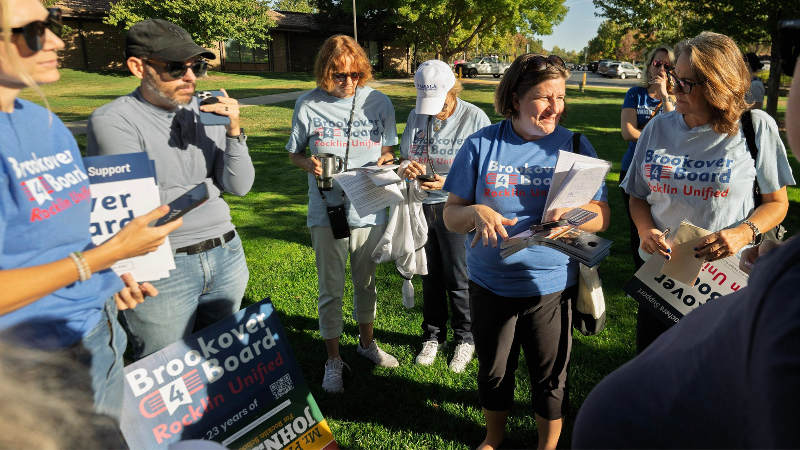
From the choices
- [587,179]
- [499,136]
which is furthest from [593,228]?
[499,136]

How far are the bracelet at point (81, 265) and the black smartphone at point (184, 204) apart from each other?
304 mm

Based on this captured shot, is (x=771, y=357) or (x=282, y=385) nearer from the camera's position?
(x=771, y=357)

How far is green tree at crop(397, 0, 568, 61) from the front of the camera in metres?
31.8

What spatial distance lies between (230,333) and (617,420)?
6.85 feet

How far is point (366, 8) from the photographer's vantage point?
36438 millimetres

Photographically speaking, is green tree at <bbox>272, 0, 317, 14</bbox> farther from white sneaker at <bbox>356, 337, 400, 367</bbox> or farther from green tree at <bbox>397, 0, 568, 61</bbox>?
white sneaker at <bbox>356, 337, 400, 367</bbox>

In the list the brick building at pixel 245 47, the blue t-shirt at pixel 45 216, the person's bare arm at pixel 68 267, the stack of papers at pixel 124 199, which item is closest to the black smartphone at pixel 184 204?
the person's bare arm at pixel 68 267

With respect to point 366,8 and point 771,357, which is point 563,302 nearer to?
point 771,357

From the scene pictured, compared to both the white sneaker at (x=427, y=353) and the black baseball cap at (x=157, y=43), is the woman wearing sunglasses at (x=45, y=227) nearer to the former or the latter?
the black baseball cap at (x=157, y=43)

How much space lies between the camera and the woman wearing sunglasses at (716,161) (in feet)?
7.88

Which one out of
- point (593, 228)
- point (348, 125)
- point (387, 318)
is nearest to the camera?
point (593, 228)

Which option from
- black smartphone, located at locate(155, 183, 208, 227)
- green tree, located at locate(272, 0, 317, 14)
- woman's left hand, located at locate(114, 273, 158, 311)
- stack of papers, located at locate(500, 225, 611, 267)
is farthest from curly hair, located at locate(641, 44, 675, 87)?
green tree, located at locate(272, 0, 317, 14)

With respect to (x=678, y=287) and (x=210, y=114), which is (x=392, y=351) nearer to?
(x=678, y=287)

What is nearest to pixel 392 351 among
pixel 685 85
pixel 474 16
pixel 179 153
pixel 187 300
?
pixel 187 300
